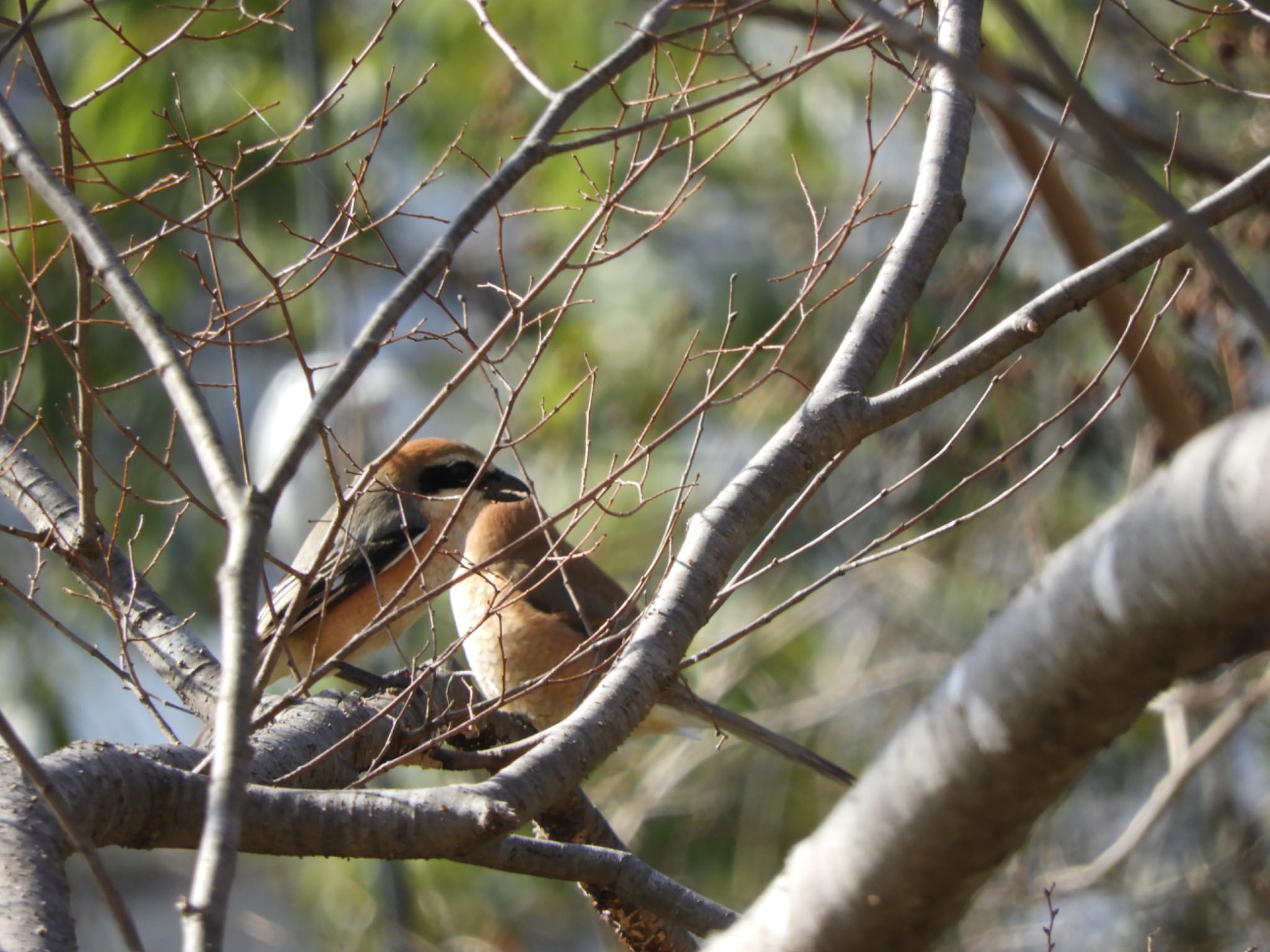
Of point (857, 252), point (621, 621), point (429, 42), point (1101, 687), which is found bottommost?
point (1101, 687)

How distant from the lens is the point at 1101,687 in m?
1.04

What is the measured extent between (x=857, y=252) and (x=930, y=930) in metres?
5.92

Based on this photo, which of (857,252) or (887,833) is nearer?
(887,833)

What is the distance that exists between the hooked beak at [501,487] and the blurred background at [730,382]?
25.1 inches

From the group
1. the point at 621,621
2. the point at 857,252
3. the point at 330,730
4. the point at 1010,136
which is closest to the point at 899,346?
the point at 857,252

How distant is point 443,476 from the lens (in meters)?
4.77

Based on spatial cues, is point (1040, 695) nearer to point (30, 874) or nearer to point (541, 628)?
point (30, 874)

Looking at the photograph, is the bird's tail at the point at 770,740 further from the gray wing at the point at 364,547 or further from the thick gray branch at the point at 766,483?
the thick gray branch at the point at 766,483

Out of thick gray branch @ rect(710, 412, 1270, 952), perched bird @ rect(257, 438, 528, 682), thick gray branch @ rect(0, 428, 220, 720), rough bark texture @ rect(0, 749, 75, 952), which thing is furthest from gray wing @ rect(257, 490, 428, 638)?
thick gray branch @ rect(710, 412, 1270, 952)

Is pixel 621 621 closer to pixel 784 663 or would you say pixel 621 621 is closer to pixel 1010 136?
pixel 1010 136

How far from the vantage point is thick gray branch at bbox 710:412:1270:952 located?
97cm

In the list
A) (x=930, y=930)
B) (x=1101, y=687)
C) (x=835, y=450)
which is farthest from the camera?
(x=835, y=450)

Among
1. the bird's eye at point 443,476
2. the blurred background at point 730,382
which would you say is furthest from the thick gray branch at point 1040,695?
the blurred background at point 730,382

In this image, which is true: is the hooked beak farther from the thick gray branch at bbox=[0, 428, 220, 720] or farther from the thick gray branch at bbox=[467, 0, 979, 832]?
the thick gray branch at bbox=[467, 0, 979, 832]
